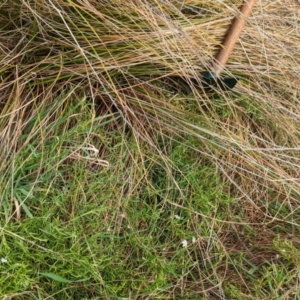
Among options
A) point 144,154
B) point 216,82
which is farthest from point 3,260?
point 216,82

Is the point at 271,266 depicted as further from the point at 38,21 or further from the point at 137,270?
→ the point at 38,21

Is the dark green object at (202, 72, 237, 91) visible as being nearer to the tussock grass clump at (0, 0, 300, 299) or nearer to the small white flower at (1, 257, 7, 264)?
the tussock grass clump at (0, 0, 300, 299)

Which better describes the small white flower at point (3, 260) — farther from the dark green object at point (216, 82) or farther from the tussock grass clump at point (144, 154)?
the dark green object at point (216, 82)

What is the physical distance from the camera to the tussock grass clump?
1.34 m

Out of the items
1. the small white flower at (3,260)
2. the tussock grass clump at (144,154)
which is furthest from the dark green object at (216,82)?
the small white flower at (3,260)

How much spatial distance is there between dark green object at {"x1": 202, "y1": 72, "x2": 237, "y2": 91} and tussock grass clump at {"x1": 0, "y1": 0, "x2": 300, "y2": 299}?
27mm

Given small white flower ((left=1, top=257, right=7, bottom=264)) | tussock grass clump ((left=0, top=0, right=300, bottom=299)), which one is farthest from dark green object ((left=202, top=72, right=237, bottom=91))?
small white flower ((left=1, top=257, right=7, bottom=264))

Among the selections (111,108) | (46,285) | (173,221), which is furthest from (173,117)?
(46,285)

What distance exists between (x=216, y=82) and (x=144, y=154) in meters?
0.29

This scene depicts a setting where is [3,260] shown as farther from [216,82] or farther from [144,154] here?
[216,82]

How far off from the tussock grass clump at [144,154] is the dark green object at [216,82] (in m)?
0.03

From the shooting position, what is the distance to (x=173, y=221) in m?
1.46

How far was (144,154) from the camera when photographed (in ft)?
4.91

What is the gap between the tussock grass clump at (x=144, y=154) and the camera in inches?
52.8
